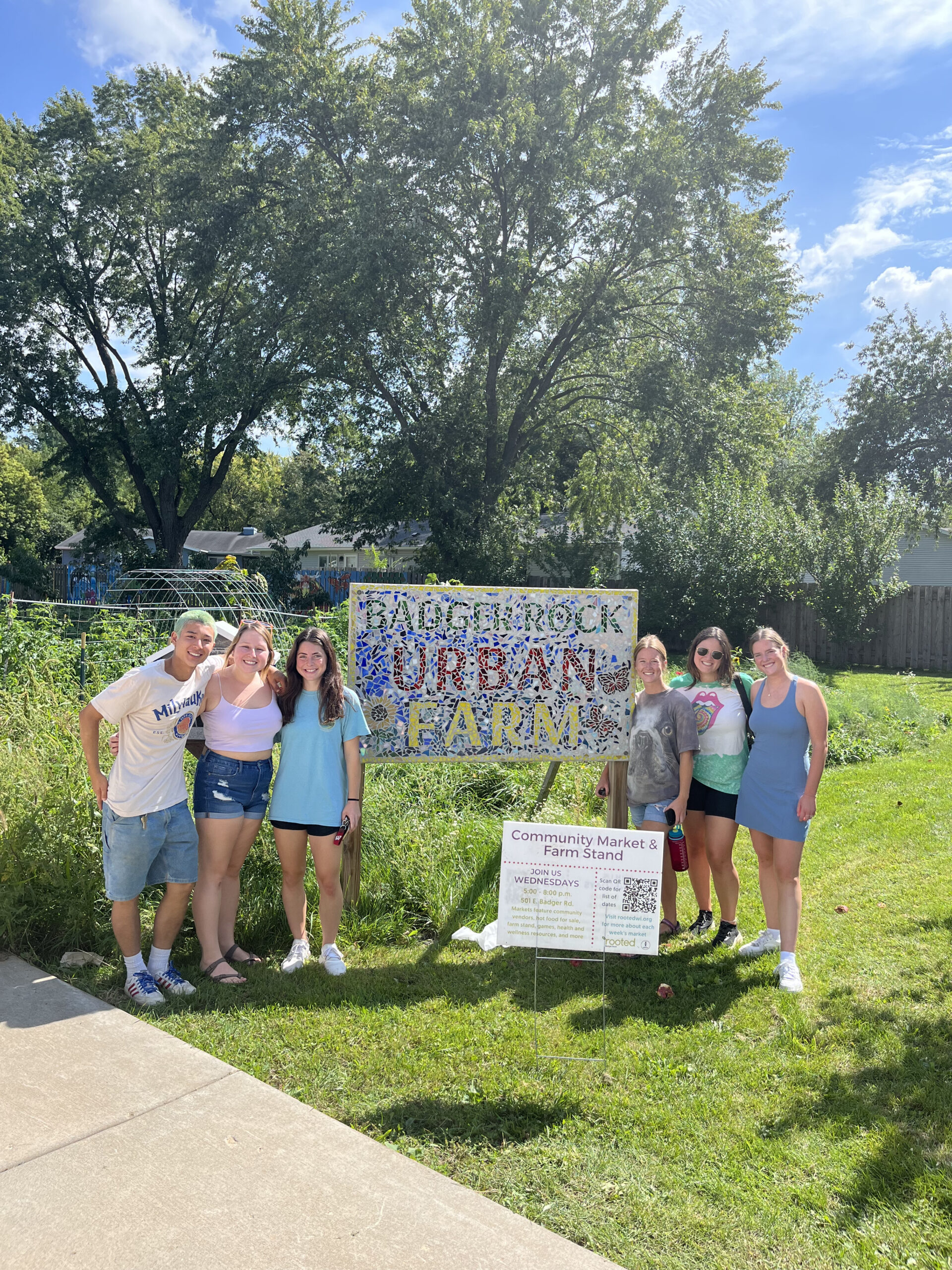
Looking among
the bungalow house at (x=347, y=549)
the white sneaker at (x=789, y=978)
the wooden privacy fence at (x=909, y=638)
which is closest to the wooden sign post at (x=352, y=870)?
the white sneaker at (x=789, y=978)

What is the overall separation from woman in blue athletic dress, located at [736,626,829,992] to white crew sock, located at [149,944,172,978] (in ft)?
9.43

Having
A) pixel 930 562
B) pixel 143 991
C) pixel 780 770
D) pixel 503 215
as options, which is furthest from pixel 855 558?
pixel 143 991

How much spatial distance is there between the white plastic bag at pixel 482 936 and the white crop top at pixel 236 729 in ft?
4.98

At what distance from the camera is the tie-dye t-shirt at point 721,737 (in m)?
4.89

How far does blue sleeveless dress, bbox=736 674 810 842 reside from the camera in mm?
4527

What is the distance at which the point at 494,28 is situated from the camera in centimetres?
2112

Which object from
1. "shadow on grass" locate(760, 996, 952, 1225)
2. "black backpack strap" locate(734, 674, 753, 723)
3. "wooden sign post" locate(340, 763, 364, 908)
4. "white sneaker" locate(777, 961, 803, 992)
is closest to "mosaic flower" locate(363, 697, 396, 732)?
"wooden sign post" locate(340, 763, 364, 908)

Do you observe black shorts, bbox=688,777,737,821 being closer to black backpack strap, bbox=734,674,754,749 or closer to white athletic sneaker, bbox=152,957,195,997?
black backpack strap, bbox=734,674,754,749

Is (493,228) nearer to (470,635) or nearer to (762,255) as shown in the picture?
(762,255)

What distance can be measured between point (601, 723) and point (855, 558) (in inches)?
594

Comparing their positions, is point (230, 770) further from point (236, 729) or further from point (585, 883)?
point (585, 883)

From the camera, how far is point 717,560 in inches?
772

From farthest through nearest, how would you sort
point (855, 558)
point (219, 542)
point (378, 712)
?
point (219, 542)
point (855, 558)
point (378, 712)

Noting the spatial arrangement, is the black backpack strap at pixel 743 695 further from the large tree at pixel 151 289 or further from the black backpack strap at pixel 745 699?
the large tree at pixel 151 289
